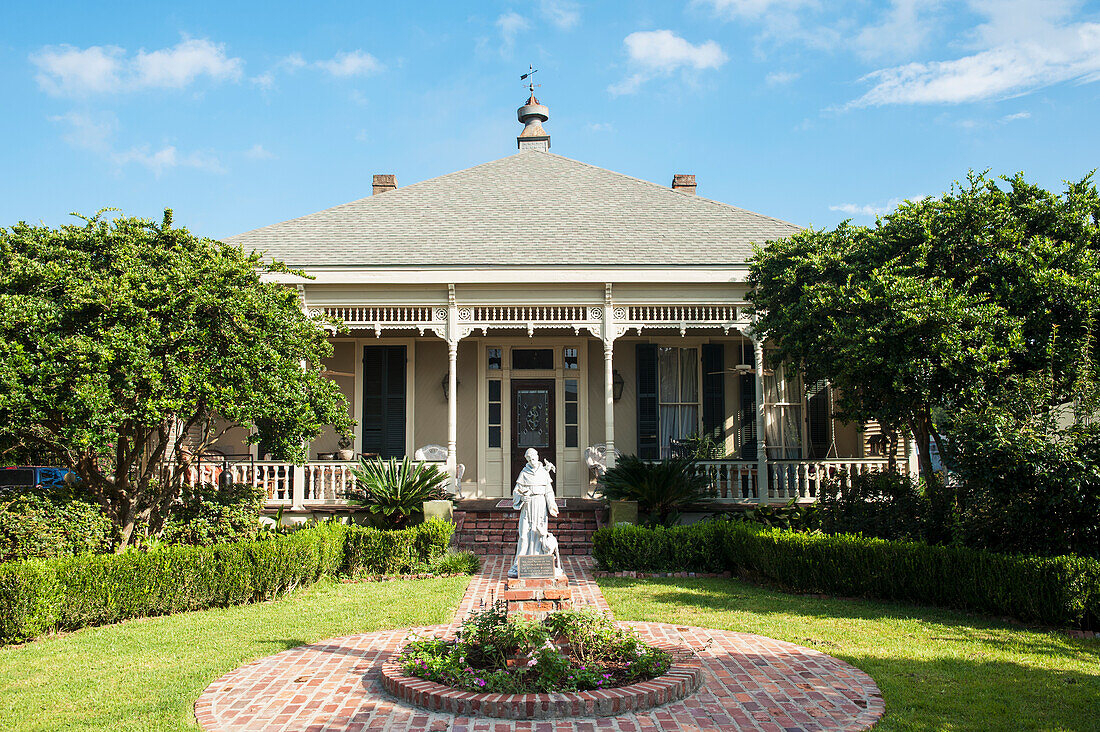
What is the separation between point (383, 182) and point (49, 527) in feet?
38.3

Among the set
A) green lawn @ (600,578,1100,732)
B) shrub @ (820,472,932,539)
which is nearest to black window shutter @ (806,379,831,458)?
shrub @ (820,472,932,539)

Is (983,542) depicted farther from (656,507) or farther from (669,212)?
(669,212)

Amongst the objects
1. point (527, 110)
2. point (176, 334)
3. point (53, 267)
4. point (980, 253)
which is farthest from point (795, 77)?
point (527, 110)

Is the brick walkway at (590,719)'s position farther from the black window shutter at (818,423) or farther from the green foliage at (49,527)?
the black window shutter at (818,423)

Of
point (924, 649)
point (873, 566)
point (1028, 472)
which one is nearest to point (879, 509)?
point (873, 566)

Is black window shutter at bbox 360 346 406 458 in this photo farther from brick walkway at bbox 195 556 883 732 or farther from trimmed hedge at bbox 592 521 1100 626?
brick walkway at bbox 195 556 883 732

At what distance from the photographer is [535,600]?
616 cm

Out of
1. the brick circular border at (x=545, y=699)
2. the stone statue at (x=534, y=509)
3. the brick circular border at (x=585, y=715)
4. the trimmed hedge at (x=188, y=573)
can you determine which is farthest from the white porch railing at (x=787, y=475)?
the brick circular border at (x=545, y=699)

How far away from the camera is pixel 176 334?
8.58 m

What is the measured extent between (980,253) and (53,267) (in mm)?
10676

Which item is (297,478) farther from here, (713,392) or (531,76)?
(531,76)

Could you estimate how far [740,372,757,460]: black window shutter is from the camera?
14.4 metres

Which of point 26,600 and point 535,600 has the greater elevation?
point 535,600

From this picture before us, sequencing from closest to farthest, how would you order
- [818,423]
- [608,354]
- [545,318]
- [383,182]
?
[608,354] → [545,318] → [818,423] → [383,182]
